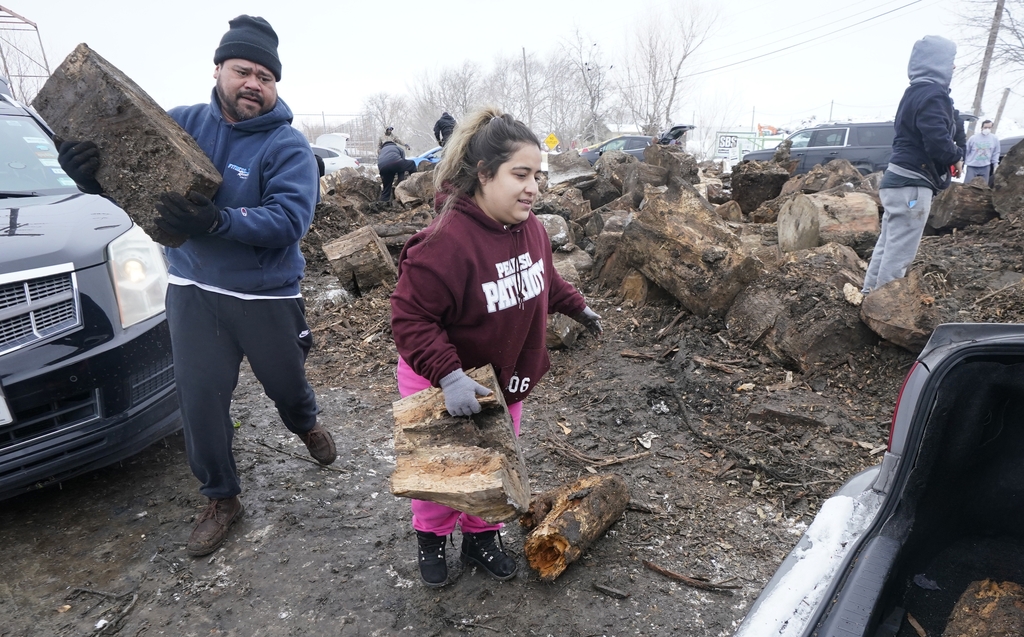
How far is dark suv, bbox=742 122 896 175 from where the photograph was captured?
13.9 meters

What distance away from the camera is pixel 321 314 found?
5.86m

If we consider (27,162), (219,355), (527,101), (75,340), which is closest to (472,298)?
(219,355)

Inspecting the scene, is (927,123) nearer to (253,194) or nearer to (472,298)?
(472,298)

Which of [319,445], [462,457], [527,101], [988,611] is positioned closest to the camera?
[988,611]

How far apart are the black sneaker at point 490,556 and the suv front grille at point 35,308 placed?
2.07 m

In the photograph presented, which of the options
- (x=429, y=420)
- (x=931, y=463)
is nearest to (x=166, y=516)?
(x=429, y=420)

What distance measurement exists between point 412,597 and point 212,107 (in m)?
2.29

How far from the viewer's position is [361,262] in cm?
582

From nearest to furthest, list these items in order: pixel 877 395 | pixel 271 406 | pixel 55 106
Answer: pixel 55 106
pixel 877 395
pixel 271 406

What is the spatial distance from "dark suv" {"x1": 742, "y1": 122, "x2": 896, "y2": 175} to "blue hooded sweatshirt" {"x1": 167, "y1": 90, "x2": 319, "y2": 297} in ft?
46.5

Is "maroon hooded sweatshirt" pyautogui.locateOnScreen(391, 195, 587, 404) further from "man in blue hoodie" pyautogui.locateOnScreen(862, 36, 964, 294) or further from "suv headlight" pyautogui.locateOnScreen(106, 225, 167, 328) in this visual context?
"man in blue hoodie" pyautogui.locateOnScreen(862, 36, 964, 294)

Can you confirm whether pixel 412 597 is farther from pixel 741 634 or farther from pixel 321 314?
pixel 321 314

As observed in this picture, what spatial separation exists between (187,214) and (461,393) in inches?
49.3

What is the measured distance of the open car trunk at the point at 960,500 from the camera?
162cm
